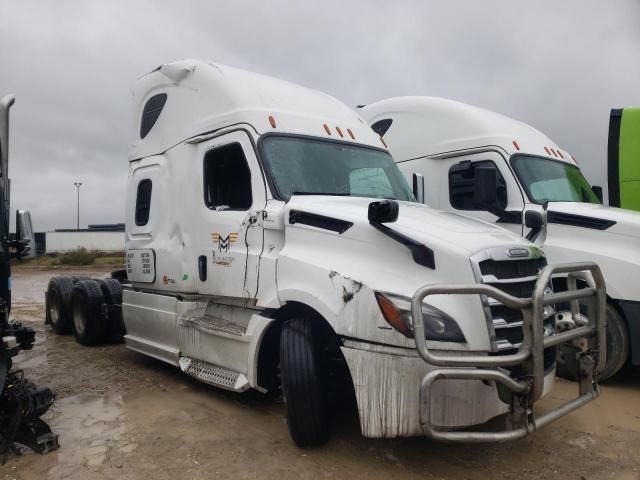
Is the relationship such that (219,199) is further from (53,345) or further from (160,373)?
(53,345)

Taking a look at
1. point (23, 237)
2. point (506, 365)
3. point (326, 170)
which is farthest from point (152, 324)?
point (506, 365)

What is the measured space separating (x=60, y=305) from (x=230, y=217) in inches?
223

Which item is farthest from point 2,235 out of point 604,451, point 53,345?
point 604,451

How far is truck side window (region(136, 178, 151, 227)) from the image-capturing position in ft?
22.4

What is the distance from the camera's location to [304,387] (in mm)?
4062

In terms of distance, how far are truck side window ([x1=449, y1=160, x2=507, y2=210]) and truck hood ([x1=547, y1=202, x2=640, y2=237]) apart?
659 millimetres

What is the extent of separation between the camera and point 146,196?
270 inches

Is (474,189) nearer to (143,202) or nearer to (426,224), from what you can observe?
(426,224)

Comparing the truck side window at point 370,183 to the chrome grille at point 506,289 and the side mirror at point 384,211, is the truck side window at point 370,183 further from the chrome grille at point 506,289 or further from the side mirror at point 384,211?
the chrome grille at point 506,289

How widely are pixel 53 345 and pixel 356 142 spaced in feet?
20.4

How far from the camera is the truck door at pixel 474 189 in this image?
6840 mm

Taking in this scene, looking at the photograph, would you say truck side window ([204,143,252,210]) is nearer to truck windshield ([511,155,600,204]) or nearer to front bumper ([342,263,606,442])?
front bumper ([342,263,606,442])

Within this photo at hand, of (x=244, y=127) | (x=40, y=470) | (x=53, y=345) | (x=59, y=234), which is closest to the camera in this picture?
(x=40, y=470)

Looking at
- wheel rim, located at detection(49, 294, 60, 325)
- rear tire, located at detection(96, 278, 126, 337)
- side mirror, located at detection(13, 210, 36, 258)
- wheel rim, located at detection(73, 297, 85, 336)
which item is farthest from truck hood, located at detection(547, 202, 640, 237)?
wheel rim, located at detection(49, 294, 60, 325)
